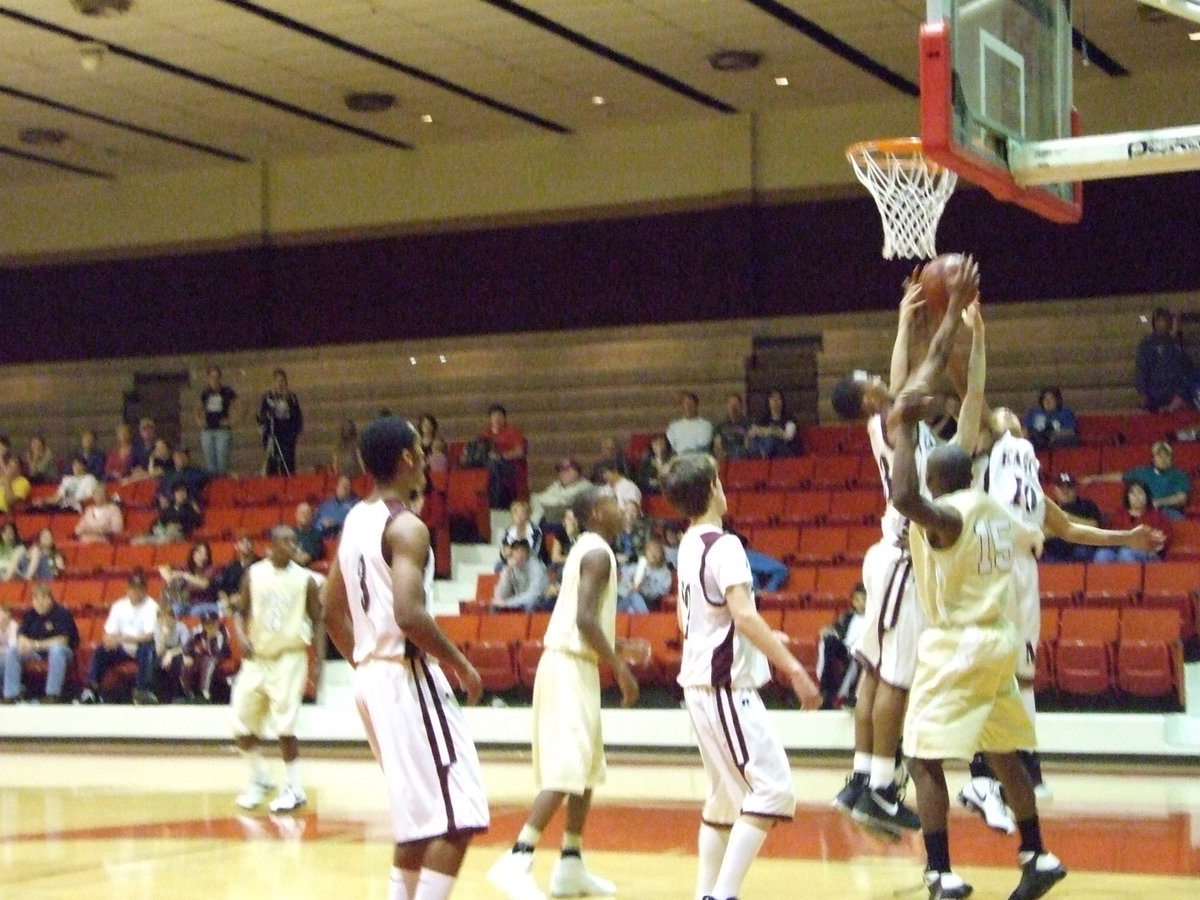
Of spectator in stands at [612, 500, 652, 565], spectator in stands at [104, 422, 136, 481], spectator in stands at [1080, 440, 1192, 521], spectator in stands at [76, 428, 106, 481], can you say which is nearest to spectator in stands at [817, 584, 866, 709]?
spectator in stands at [612, 500, 652, 565]

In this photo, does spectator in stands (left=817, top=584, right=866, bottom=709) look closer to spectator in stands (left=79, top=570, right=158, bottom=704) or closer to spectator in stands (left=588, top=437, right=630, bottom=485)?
spectator in stands (left=588, top=437, right=630, bottom=485)

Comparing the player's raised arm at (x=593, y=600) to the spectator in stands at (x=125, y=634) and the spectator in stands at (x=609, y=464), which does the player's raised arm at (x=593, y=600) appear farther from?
the spectator in stands at (x=125, y=634)

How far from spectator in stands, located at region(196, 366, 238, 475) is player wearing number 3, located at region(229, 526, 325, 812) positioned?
9.46 meters

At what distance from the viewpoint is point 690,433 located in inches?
711

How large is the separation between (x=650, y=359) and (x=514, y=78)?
406cm

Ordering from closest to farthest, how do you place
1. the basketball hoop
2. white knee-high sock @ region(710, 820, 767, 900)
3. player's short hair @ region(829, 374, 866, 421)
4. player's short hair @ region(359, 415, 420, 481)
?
player's short hair @ region(359, 415, 420, 481), white knee-high sock @ region(710, 820, 767, 900), player's short hair @ region(829, 374, 866, 421), the basketball hoop

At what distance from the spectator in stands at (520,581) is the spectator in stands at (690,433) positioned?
2.85 m

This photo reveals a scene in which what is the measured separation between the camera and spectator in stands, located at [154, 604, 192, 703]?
16.4m

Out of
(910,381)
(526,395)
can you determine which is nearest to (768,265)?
(526,395)

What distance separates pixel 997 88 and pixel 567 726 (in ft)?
10.4

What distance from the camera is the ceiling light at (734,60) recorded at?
56.5 ft

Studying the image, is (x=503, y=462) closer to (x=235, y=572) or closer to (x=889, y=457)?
(x=235, y=572)

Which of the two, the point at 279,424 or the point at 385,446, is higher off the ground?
the point at 279,424

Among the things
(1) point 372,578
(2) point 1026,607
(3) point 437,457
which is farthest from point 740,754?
(3) point 437,457
